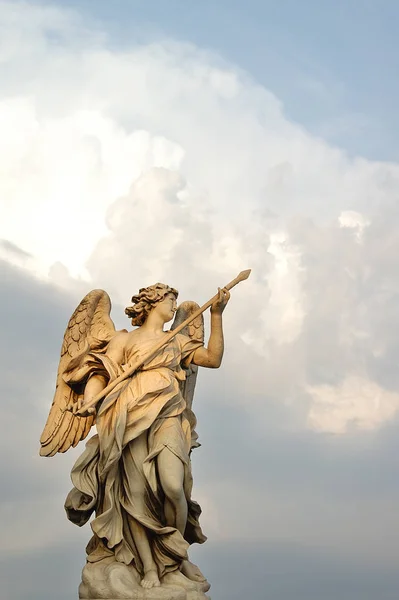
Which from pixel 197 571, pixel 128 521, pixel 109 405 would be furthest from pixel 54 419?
pixel 197 571

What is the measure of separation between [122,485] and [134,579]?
917mm

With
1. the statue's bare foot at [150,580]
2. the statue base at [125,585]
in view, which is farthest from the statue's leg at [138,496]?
the statue base at [125,585]

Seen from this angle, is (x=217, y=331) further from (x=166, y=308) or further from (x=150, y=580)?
(x=150, y=580)

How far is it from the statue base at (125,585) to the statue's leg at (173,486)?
0.52 metres

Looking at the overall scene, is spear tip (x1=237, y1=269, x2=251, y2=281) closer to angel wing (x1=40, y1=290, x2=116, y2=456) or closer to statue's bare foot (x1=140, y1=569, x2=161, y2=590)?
angel wing (x1=40, y1=290, x2=116, y2=456)

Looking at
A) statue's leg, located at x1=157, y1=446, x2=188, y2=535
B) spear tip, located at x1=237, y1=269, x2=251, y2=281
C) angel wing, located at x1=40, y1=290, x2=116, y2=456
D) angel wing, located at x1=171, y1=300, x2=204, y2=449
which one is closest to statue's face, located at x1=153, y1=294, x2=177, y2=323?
angel wing, located at x1=171, y1=300, x2=204, y2=449

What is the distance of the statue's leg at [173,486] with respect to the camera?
874cm

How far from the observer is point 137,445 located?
8.97m

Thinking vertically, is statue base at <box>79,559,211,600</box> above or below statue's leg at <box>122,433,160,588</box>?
below

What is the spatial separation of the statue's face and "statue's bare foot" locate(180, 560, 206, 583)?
8.36ft

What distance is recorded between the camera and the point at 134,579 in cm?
863

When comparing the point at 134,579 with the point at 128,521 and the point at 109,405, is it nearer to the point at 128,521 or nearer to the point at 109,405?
the point at 128,521

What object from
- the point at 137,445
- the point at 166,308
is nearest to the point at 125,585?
the point at 137,445

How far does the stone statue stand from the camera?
874cm
